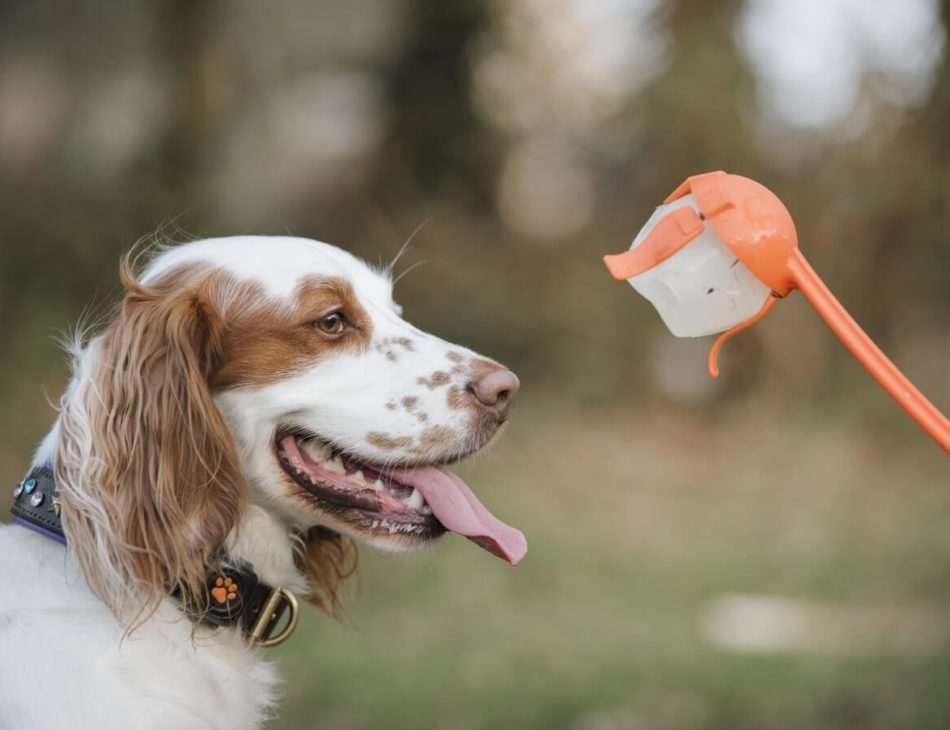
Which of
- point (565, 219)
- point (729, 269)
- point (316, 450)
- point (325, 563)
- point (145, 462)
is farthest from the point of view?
point (565, 219)

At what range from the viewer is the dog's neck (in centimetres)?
235

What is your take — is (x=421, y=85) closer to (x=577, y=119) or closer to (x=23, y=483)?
(x=577, y=119)

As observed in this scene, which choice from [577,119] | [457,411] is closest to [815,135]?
[577,119]

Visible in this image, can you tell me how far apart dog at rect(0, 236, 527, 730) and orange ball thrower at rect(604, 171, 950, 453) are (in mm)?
614

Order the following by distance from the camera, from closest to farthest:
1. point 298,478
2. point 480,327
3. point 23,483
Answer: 1. point 23,483
2. point 298,478
3. point 480,327

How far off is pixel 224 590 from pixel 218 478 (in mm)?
230

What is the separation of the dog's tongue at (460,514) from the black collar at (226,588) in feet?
1.20

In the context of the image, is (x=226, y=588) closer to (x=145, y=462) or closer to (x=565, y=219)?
(x=145, y=462)

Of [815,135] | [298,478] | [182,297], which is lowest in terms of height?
[298,478]

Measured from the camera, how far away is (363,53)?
→ 30.3 feet

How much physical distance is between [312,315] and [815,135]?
714 centimetres

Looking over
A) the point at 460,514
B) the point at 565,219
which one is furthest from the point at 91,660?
the point at 565,219

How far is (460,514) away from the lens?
250cm

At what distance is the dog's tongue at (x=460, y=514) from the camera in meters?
2.47
